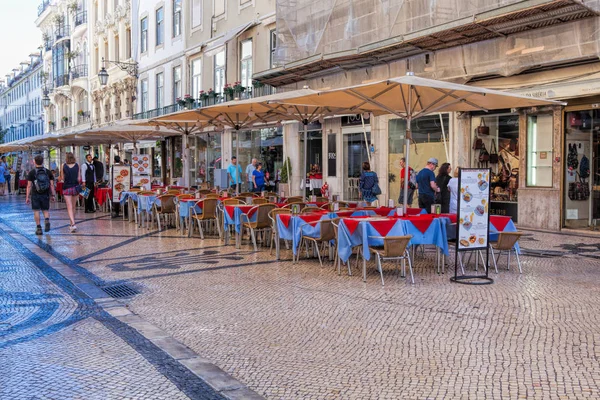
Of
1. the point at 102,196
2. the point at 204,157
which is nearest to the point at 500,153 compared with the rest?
the point at 102,196

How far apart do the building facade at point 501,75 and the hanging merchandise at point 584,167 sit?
0.21 ft

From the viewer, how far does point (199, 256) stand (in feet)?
38.0

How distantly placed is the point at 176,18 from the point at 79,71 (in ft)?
65.3

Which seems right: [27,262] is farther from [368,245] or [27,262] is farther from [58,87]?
[58,87]

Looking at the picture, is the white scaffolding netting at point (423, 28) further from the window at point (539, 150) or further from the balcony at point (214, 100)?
the balcony at point (214, 100)

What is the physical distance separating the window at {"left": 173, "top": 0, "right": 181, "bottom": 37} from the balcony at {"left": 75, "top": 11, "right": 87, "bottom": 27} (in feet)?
60.6

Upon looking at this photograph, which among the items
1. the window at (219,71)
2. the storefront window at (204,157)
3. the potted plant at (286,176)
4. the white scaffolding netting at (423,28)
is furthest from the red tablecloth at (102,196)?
the window at (219,71)

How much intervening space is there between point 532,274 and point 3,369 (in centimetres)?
705

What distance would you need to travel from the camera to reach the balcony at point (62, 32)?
55406mm

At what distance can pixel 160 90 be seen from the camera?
121 ft

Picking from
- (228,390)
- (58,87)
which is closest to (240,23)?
(228,390)

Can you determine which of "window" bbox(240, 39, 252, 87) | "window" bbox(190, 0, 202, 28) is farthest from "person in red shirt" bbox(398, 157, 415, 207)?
"window" bbox(190, 0, 202, 28)

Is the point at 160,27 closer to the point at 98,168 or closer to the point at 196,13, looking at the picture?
the point at 196,13

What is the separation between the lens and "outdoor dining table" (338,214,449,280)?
9.29 m
